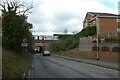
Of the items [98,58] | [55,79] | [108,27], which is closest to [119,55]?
[98,58]

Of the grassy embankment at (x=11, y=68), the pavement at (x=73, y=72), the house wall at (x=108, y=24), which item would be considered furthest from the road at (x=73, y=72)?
the house wall at (x=108, y=24)

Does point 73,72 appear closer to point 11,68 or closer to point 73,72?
point 73,72

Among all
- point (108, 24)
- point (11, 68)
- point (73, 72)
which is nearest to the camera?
point (11, 68)

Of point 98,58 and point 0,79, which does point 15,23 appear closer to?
point 98,58

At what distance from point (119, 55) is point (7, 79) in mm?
23348

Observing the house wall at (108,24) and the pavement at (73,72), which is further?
the house wall at (108,24)

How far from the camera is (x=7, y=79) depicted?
13844mm

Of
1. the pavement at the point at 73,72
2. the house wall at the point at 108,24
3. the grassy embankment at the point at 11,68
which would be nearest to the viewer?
the grassy embankment at the point at 11,68

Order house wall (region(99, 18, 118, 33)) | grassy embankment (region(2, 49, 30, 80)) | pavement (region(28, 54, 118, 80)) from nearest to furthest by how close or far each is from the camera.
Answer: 1. grassy embankment (region(2, 49, 30, 80))
2. pavement (region(28, 54, 118, 80))
3. house wall (region(99, 18, 118, 33))

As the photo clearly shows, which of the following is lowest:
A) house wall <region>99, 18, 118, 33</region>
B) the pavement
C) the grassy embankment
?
the pavement

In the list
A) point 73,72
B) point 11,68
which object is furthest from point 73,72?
point 11,68

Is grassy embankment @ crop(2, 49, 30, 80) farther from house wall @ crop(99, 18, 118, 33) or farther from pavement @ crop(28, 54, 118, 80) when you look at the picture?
house wall @ crop(99, 18, 118, 33)

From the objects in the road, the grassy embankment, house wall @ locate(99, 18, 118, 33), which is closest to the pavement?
the road

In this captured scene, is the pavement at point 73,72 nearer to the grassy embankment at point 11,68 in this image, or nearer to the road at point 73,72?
Result: the road at point 73,72
